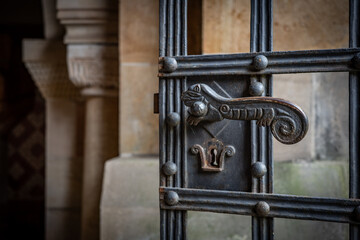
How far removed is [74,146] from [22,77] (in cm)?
258

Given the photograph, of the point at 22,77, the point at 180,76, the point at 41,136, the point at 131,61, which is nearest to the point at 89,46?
the point at 131,61

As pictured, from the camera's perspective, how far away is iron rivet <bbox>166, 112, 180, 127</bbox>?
2.37 feet

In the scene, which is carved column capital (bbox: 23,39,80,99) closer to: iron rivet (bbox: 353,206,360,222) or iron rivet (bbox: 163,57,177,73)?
iron rivet (bbox: 163,57,177,73)

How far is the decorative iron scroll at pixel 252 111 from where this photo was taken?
0.65 meters

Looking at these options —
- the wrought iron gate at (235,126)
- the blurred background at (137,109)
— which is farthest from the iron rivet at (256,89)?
the blurred background at (137,109)

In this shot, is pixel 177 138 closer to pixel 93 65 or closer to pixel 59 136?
pixel 93 65

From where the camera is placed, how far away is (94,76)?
63.2 inches

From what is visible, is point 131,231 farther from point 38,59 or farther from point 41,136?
point 41,136

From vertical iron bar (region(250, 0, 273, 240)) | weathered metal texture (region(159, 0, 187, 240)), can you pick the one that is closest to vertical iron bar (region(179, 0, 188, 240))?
weathered metal texture (region(159, 0, 187, 240))

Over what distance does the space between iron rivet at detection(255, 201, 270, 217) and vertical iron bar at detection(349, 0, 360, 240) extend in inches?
5.7

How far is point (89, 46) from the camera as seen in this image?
158 cm

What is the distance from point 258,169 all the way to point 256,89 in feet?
0.48

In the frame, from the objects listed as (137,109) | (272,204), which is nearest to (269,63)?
(272,204)

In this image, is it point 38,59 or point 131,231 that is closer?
point 131,231
